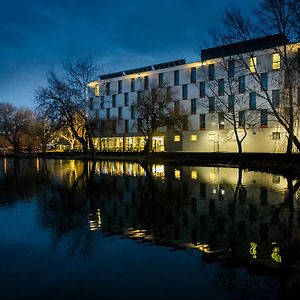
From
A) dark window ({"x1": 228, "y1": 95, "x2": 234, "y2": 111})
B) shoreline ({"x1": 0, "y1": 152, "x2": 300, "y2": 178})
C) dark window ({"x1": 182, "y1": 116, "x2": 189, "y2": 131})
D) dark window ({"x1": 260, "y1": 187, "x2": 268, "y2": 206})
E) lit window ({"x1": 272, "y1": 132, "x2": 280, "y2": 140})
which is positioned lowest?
dark window ({"x1": 260, "y1": 187, "x2": 268, "y2": 206})

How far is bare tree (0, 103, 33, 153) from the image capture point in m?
101

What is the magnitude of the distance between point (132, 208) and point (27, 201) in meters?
6.12

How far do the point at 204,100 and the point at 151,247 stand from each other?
209 feet

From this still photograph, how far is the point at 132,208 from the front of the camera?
16.0 m

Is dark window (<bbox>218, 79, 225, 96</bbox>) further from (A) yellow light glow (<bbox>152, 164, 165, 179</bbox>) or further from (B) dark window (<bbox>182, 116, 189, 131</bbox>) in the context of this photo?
(A) yellow light glow (<bbox>152, 164, 165, 179</bbox>)

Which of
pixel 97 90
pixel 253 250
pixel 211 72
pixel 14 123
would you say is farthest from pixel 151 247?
pixel 14 123

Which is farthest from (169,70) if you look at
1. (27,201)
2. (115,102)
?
(27,201)

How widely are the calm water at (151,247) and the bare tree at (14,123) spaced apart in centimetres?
8864

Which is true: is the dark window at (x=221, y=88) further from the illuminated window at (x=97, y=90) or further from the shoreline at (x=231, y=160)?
the illuminated window at (x=97, y=90)

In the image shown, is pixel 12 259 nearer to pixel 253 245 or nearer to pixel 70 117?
pixel 253 245

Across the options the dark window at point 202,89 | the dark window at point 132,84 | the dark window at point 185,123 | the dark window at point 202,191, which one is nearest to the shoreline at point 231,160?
the dark window at point 202,191

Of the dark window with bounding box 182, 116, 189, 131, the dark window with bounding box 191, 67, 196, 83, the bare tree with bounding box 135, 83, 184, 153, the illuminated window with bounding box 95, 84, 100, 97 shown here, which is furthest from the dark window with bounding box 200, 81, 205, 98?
the illuminated window with bounding box 95, 84, 100, 97

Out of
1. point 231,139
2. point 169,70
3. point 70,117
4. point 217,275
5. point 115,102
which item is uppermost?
point 169,70

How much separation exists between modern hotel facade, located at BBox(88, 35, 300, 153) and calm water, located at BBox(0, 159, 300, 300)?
126 ft
